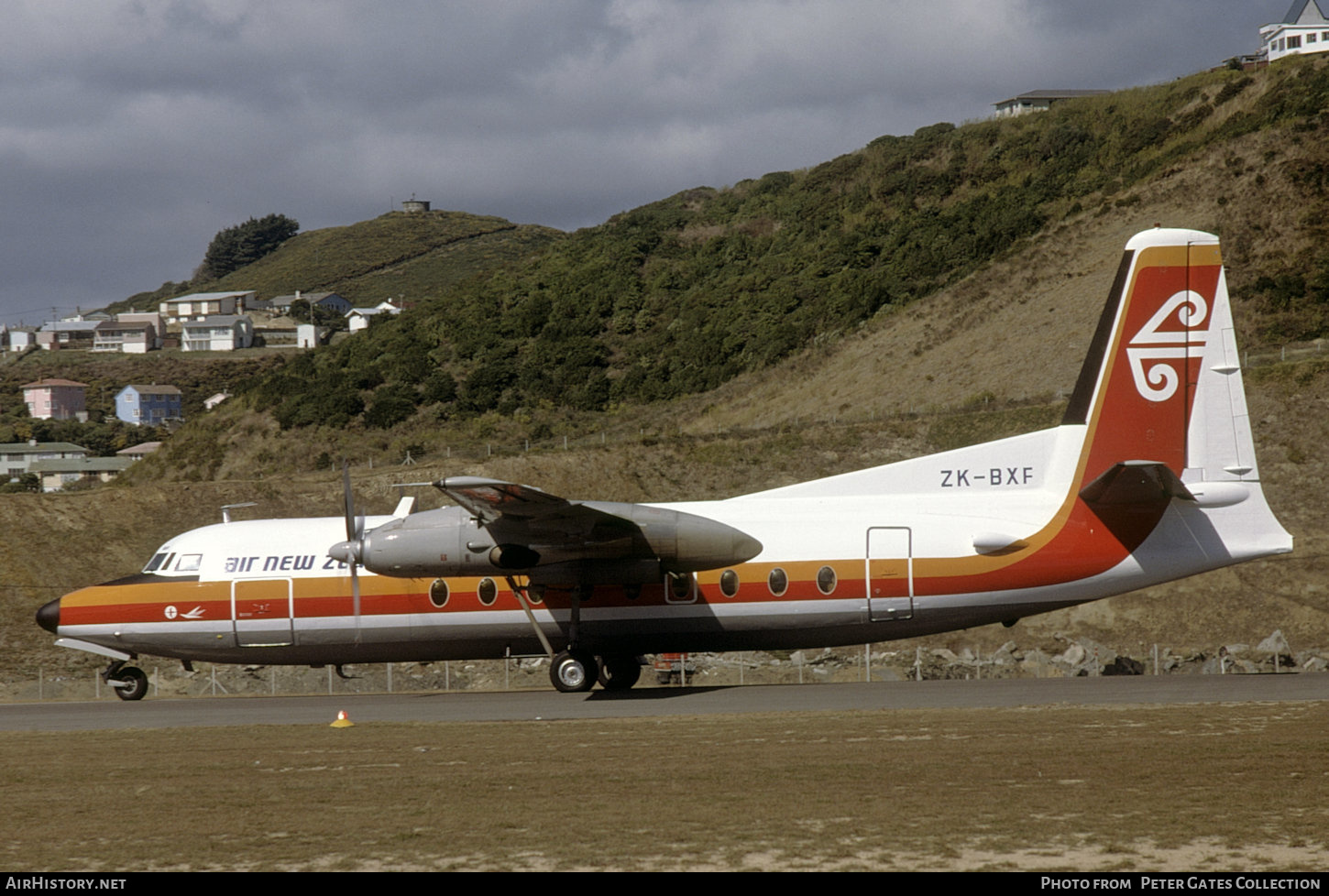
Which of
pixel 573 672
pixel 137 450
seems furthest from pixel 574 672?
pixel 137 450

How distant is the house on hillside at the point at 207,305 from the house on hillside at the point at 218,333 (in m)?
8.88

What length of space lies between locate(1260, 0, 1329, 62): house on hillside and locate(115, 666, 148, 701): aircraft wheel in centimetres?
10545

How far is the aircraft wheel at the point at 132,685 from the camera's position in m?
24.0

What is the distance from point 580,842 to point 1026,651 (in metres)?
24.9

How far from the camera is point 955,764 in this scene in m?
12.6

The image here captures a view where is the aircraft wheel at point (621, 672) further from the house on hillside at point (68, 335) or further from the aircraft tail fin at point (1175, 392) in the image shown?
the house on hillside at point (68, 335)

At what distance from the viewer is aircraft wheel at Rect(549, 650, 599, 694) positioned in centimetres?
2156

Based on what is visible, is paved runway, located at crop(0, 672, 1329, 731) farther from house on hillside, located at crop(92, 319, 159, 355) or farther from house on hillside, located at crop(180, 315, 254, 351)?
house on hillside, located at crop(92, 319, 159, 355)

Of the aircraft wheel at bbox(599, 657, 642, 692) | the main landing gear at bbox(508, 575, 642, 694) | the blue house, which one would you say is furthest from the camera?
the blue house

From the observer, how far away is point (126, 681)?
24.0 meters

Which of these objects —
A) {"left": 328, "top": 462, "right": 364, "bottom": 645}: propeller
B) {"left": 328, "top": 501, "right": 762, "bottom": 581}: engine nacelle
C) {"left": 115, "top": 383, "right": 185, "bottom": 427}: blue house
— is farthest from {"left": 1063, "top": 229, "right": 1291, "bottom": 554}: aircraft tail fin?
{"left": 115, "top": 383, "right": 185, "bottom": 427}: blue house

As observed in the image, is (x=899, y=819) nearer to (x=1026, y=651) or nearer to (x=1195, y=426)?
(x=1195, y=426)

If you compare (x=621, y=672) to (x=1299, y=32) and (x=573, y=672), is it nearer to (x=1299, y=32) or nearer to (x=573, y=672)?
(x=573, y=672)

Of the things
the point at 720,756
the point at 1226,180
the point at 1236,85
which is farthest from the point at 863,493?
the point at 1236,85
